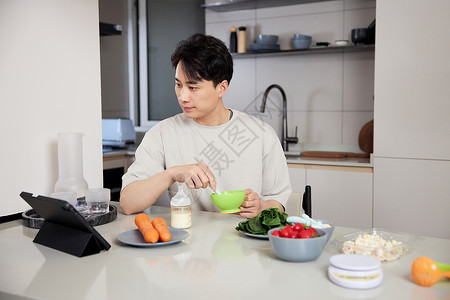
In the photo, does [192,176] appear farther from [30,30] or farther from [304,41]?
[304,41]

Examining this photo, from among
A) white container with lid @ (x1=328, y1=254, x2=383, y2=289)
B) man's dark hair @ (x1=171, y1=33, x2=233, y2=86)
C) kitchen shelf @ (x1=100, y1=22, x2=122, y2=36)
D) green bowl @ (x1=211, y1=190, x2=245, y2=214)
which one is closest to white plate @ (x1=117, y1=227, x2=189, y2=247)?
green bowl @ (x1=211, y1=190, x2=245, y2=214)

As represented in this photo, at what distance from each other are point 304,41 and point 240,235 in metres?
2.53

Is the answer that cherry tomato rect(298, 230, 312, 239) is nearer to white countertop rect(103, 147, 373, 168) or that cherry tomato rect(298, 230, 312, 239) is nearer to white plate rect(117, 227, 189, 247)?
white plate rect(117, 227, 189, 247)

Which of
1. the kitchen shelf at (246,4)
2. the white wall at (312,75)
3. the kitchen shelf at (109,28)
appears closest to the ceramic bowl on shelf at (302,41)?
the white wall at (312,75)

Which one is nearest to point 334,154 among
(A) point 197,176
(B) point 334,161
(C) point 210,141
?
(B) point 334,161

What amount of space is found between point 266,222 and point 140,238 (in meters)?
0.40

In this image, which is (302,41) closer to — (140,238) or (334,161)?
(334,161)

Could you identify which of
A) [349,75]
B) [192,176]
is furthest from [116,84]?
[192,176]

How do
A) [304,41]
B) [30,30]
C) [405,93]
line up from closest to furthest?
[30,30]
[405,93]
[304,41]

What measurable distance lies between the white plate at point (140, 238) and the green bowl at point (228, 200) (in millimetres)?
181

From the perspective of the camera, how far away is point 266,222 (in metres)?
1.46

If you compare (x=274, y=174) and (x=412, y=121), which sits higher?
(x=412, y=121)

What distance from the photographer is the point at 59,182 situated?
6.31ft

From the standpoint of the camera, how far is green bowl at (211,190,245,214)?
64.3 inches
